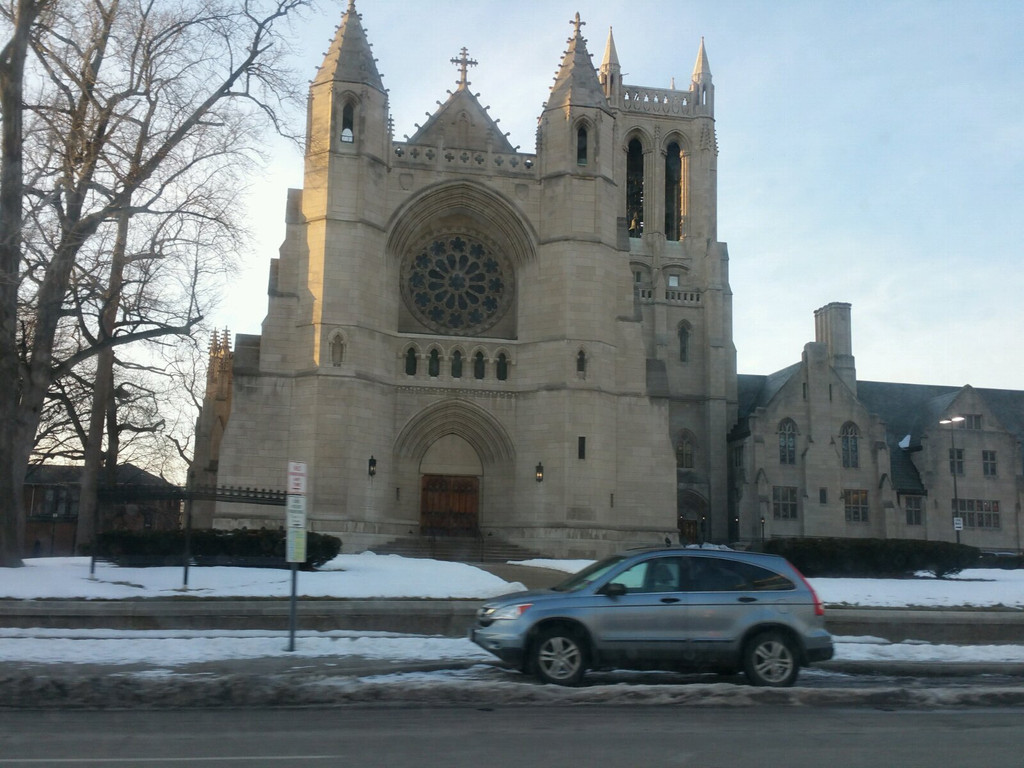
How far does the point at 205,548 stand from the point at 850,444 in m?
34.4

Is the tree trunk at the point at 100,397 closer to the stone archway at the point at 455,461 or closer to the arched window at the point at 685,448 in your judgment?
the stone archway at the point at 455,461

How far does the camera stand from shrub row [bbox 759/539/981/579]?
26688 mm

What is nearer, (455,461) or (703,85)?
(455,461)

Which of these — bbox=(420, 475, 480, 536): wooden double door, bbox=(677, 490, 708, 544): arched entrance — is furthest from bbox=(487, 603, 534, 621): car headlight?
bbox=(677, 490, 708, 544): arched entrance

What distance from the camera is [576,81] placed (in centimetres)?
3622

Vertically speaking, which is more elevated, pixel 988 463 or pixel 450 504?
pixel 988 463

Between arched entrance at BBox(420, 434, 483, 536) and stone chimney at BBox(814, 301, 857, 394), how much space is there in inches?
986

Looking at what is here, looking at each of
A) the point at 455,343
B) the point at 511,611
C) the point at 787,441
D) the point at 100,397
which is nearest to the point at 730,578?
the point at 511,611

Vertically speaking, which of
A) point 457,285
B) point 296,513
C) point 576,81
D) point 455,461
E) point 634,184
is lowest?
point 296,513

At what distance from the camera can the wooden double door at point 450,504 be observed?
3522 centimetres

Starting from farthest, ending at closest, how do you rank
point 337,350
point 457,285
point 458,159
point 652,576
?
1. point 457,285
2. point 458,159
3. point 337,350
4. point 652,576

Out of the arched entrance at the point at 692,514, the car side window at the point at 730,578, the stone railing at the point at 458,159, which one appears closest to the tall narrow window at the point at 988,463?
the arched entrance at the point at 692,514

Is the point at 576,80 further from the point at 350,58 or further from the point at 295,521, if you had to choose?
the point at 295,521

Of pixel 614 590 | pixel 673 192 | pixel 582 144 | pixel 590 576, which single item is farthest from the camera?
pixel 673 192
